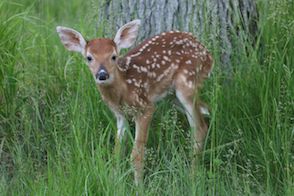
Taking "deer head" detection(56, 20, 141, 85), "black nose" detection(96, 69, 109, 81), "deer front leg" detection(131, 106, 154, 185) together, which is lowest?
"deer front leg" detection(131, 106, 154, 185)

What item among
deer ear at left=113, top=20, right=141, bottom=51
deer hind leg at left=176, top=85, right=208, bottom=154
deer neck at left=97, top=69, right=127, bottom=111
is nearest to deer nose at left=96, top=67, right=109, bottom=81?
deer neck at left=97, top=69, right=127, bottom=111

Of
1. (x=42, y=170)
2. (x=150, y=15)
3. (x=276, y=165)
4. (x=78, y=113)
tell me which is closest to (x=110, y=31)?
(x=150, y=15)

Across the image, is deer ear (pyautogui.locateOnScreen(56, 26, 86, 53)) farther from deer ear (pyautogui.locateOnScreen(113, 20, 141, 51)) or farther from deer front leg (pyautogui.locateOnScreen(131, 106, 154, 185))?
deer front leg (pyautogui.locateOnScreen(131, 106, 154, 185))

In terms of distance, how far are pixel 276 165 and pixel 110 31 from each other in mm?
1781

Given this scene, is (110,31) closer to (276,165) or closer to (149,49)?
(149,49)

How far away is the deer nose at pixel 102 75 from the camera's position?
19.0 ft

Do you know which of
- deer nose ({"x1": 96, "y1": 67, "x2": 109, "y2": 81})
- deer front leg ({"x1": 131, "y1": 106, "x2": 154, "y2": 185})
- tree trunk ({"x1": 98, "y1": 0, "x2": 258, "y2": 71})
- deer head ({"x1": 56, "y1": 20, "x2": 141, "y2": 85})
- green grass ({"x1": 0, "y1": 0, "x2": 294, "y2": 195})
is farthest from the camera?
tree trunk ({"x1": 98, "y1": 0, "x2": 258, "y2": 71})

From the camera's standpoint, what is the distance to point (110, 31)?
664cm

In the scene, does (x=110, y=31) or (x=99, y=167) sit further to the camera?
(x=110, y=31)

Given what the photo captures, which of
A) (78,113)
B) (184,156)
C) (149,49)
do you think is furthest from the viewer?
(149,49)

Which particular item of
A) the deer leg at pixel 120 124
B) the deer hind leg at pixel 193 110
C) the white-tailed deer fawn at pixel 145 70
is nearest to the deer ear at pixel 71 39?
the white-tailed deer fawn at pixel 145 70

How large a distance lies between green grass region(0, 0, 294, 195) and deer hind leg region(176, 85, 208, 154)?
9 cm

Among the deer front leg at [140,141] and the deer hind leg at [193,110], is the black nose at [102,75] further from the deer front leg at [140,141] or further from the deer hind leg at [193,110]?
the deer hind leg at [193,110]

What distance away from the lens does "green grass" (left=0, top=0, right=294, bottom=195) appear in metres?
5.25
